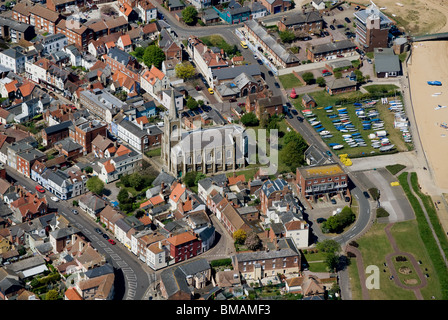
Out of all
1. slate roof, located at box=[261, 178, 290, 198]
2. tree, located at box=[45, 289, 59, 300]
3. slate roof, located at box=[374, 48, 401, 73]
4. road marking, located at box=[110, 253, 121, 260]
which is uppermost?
slate roof, located at box=[261, 178, 290, 198]

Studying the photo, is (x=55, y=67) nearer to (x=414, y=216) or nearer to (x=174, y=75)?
(x=174, y=75)

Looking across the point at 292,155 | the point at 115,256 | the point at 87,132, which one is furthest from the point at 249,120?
the point at 115,256

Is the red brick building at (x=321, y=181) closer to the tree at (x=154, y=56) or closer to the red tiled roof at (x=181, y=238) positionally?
the red tiled roof at (x=181, y=238)

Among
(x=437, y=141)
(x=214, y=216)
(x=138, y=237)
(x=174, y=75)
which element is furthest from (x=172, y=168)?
(x=437, y=141)

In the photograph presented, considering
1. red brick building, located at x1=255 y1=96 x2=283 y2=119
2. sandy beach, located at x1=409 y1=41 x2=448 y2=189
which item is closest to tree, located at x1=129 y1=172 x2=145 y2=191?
red brick building, located at x1=255 y1=96 x2=283 y2=119

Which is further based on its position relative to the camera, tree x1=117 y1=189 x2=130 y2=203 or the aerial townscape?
tree x1=117 y1=189 x2=130 y2=203

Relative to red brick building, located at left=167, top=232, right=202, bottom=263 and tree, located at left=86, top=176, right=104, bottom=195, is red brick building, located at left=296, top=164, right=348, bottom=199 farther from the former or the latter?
tree, located at left=86, top=176, right=104, bottom=195

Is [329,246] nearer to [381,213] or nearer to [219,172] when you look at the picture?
[381,213]

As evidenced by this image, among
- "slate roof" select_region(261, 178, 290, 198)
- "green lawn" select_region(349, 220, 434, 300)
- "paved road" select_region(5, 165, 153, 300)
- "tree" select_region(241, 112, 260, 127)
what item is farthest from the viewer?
"tree" select_region(241, 112, 260, 127)
